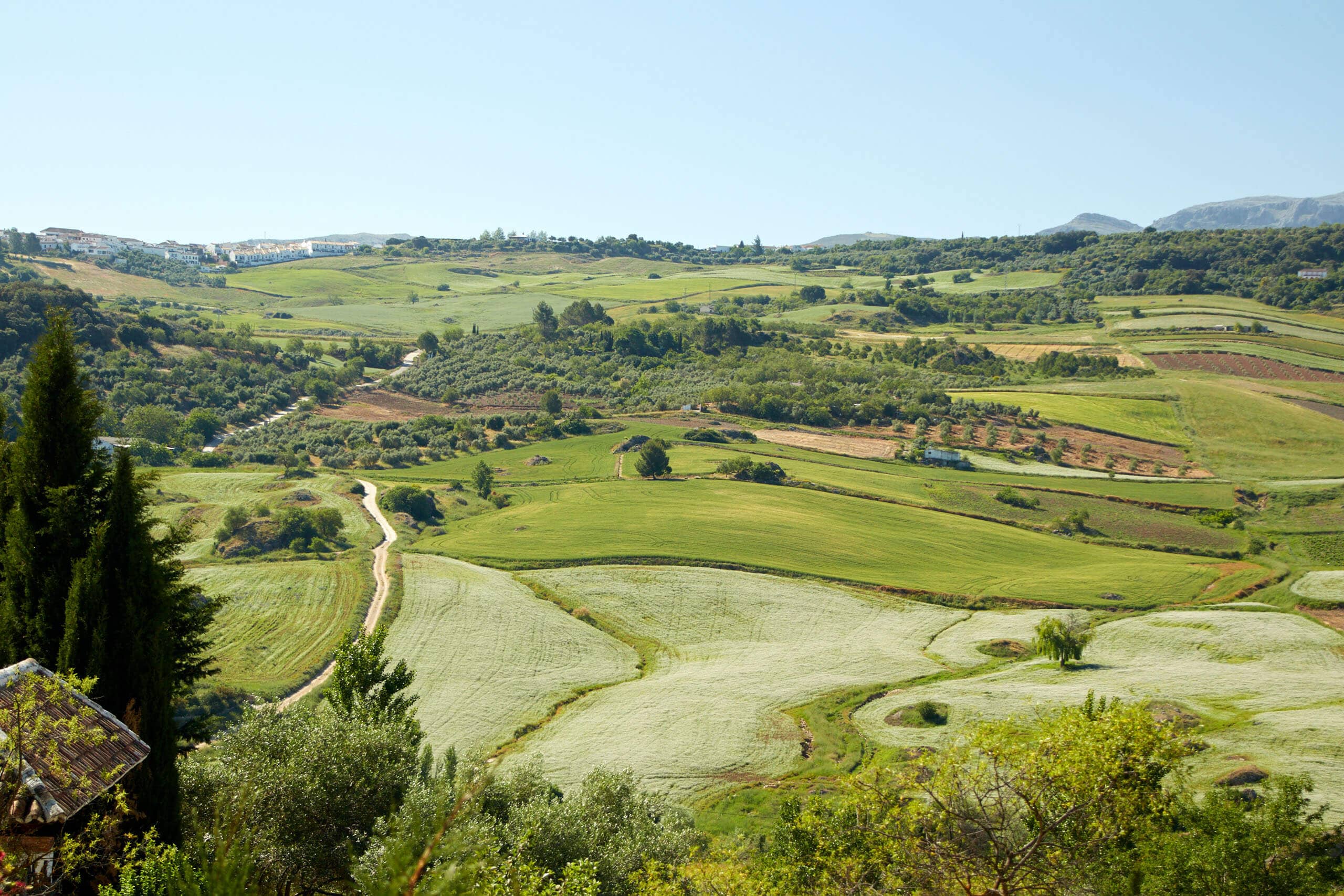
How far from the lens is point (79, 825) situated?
15.4 metres

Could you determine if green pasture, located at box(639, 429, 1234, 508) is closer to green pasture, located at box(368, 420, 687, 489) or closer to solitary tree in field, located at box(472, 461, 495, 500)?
green pasture, located at box(368, 420, 687, 489)

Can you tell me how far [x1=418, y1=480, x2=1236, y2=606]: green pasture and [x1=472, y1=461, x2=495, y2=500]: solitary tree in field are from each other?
427 centimetres

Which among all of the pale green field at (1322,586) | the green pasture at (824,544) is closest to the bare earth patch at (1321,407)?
the pale green field at (1322,586)

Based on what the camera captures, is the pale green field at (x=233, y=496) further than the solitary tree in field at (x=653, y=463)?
No

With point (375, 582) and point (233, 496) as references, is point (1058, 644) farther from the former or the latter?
point (233, 496)

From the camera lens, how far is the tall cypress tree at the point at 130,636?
18578mm

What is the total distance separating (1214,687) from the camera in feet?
162

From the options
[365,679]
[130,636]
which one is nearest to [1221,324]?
[365,679]

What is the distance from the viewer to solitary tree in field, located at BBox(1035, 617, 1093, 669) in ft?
180

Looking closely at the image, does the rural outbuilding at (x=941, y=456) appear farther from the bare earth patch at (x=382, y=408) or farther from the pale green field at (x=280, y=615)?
the bare earth patch at (x=382, y=408)

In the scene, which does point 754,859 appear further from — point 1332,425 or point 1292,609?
A: point 1332,425

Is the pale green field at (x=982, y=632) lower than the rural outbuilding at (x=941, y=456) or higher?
lower

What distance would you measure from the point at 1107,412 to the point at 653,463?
6695cm

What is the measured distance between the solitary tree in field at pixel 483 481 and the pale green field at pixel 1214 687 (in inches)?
2180
